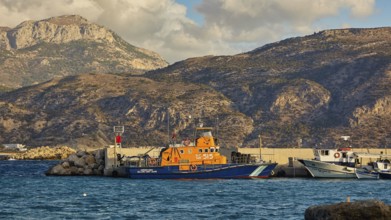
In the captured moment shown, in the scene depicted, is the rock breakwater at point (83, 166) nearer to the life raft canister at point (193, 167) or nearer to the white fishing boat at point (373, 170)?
the life raft canister at point (193, 167)

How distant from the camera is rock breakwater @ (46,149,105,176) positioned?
114m

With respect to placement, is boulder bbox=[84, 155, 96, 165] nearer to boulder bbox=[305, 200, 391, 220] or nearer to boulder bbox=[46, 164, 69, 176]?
boulder bbox=[46, 164, 69, 176]

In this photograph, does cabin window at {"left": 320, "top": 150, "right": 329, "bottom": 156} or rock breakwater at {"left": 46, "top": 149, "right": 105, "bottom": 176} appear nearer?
cabin window at {"left": 320, "top": 150, "right": 329, "bottom": 156}

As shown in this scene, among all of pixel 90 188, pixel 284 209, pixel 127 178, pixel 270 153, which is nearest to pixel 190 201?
pixel 284 209

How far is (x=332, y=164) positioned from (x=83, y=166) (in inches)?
1484

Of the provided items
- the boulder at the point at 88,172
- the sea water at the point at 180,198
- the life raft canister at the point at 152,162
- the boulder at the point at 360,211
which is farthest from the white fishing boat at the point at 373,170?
the boulder at the point at 360,211

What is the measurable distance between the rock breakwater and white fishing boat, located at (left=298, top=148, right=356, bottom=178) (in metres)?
31.2

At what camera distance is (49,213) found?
180 feet

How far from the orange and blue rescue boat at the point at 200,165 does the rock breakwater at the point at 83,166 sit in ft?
56.9

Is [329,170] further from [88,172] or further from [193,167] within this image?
[88,172]

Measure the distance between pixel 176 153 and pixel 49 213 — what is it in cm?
4101

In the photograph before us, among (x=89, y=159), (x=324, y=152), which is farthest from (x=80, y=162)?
(x=324, y=152)

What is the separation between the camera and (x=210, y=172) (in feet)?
A: 306

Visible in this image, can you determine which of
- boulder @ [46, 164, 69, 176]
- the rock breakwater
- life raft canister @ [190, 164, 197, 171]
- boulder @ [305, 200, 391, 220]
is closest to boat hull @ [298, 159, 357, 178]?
life raft canister @ [190, 164, 197, 171]
